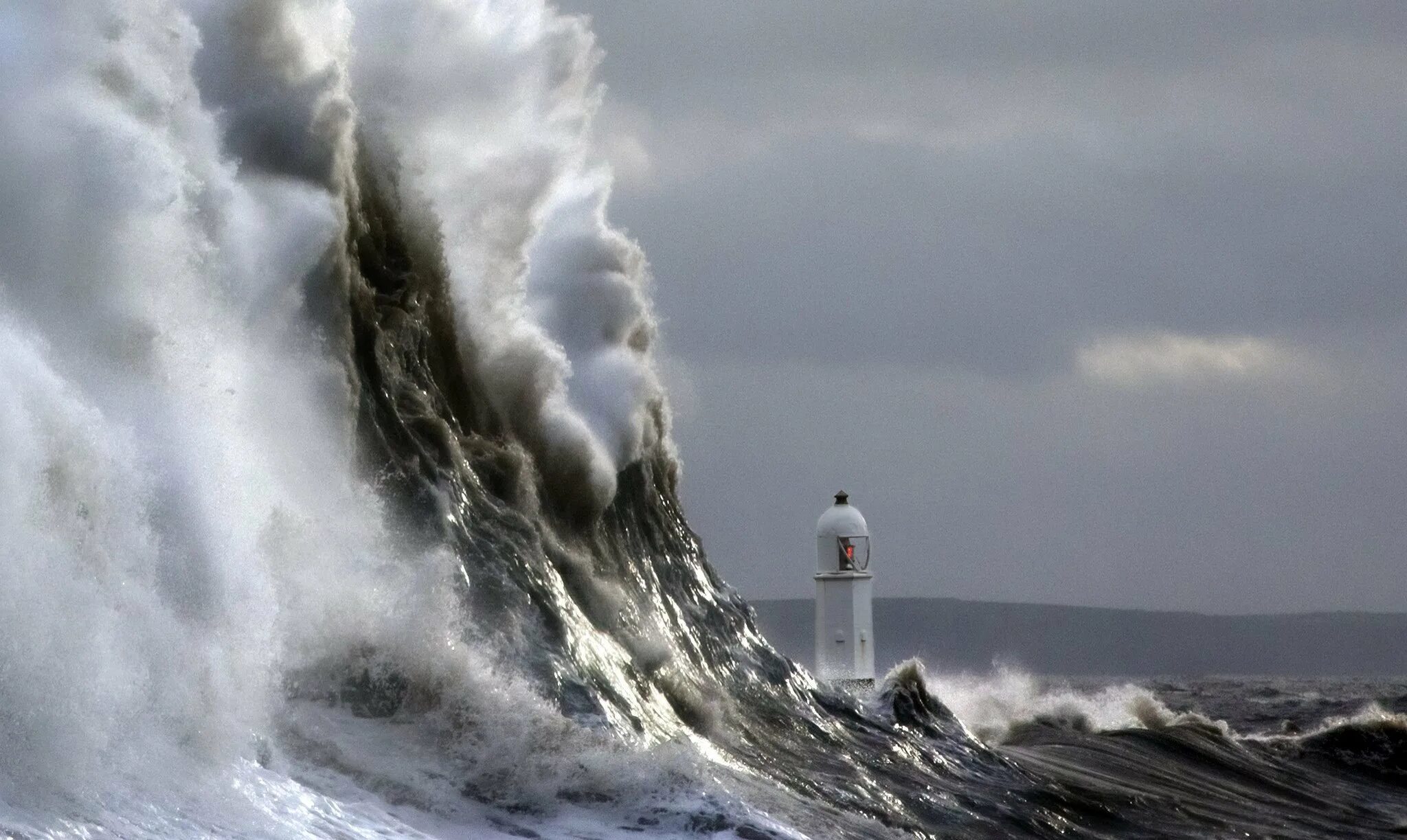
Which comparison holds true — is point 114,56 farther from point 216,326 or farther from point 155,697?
point 155,697

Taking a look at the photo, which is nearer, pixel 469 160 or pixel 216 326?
pixel 216 326

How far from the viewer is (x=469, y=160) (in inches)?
621

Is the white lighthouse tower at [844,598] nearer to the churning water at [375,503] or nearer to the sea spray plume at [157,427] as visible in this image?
the churning water at [375,503]

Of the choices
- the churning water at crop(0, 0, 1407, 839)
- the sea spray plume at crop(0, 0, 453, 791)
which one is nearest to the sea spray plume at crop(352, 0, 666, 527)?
the churning water at crop(0, 0, 1407, 839)

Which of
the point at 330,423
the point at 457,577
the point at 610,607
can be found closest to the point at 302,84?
the point at 330,423

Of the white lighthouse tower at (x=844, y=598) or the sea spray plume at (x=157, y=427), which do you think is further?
the white lighthouse tower at (x=844, y=598)

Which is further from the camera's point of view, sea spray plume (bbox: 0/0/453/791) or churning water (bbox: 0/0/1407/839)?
churning water (bbox: 0/0/1407/839)

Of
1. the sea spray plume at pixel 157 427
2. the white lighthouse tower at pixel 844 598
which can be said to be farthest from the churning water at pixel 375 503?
the white lighthouse tower at pixel 844 598

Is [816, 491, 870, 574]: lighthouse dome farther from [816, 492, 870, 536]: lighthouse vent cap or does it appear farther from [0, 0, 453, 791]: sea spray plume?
[0, 0, 453, 791]: sea spray plume

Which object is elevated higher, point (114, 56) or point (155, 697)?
point (114, 56)

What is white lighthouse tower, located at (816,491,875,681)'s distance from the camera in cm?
2045

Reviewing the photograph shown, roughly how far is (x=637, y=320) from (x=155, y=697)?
32.9 ft

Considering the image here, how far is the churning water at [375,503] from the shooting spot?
26.2ft

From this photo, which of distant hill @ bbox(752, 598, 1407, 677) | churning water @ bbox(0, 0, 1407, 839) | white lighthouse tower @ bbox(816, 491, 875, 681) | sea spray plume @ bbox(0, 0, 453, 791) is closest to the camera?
sea spray plume @ bbox(0, 0, 453, 791)
